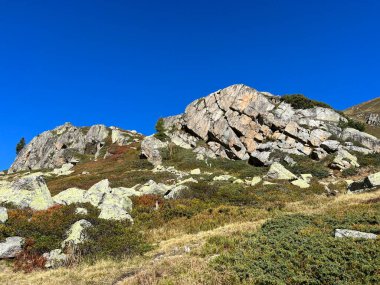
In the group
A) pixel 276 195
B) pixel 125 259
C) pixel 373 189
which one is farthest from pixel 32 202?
pixel 373 189

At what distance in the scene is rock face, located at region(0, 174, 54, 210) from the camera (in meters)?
23.9

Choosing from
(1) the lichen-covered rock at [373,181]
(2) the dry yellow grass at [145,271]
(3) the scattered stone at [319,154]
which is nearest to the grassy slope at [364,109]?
(3) the scattered stone at [319,154]

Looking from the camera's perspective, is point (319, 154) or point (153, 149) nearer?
point (319, 154)

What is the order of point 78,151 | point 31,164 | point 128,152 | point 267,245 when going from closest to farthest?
point 267,245 < point 128,152 < point 78,151 < point 31,164

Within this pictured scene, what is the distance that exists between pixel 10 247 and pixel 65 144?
310ft

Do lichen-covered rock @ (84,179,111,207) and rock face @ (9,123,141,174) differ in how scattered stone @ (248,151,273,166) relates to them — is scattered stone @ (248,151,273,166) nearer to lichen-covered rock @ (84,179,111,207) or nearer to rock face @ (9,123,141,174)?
lichen-covered rock @ (84,179,111,207)

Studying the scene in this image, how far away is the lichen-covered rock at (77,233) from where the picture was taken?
55.8 feet

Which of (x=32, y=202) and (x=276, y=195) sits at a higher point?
(x=32, y=202)

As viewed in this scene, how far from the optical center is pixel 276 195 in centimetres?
3067

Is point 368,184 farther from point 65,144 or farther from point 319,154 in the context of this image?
point 65,144

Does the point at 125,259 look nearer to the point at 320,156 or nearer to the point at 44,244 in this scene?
the point at 44,244

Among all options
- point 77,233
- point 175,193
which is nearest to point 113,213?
point 77,233

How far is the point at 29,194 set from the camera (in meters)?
24.9

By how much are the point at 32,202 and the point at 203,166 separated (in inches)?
1402
